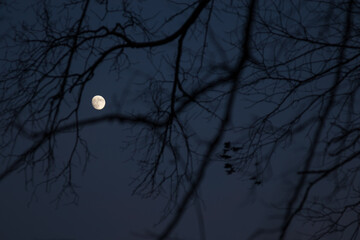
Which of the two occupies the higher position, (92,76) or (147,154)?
(92,76)

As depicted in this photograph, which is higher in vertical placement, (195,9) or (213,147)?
(195,9)

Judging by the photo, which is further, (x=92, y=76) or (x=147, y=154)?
(x=92, y=76)

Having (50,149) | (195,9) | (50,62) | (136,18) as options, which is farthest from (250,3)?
(50,149)

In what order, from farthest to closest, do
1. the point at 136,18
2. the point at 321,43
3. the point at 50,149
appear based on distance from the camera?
the point at 136,18, the point at 50,149, the point at 321,43

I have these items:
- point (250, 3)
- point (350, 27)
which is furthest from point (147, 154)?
point (350, 27)

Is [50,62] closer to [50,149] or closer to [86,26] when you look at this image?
[86,26]

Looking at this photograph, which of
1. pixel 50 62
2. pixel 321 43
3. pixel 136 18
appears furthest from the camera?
pixel 136 18

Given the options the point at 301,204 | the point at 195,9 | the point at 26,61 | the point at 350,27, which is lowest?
the point at 301,204

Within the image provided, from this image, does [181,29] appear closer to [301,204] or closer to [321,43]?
[321,43]

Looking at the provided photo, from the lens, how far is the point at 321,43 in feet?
10.2

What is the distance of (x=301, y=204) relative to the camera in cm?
312

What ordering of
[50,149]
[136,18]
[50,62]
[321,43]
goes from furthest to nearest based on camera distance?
[136,18]
[50,62]
[50,149]
[321,43]

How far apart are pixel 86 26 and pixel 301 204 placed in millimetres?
2495

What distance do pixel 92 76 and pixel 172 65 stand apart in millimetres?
763
